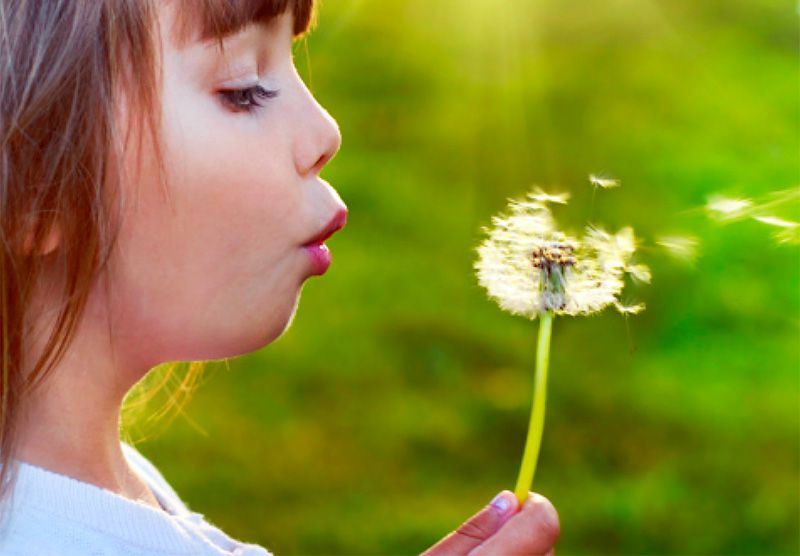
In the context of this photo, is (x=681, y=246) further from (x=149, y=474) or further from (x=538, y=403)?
(x=149, y=474)

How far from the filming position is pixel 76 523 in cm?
88

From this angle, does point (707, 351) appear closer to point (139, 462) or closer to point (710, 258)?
point (710, 258)

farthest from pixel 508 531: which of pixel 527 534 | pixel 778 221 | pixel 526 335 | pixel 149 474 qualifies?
pixel 526 335

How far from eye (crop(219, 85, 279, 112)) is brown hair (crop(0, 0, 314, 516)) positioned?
0.05 meters

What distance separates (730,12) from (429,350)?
157cm

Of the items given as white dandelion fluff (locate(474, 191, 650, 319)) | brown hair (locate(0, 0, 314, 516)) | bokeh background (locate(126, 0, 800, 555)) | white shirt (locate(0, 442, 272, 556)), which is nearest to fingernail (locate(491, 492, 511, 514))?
white dandelion fluff (locate(474, 191, 650, 319))

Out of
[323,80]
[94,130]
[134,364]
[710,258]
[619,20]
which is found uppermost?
[619,20]

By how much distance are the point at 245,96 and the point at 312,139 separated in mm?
65

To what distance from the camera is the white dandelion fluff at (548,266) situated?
869 mm

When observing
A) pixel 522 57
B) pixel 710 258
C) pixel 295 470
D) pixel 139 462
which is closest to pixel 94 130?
pixel 139 462

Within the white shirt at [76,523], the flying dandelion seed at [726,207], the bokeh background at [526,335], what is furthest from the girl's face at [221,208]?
the bokeh background at [526,335]

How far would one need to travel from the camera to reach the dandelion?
34.1 inches

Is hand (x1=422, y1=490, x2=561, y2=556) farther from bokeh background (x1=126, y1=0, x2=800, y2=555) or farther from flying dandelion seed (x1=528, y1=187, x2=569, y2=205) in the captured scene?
bokeh background (x1=126, y1=0, x2=800, y2=555)

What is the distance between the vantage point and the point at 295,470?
251 cm
